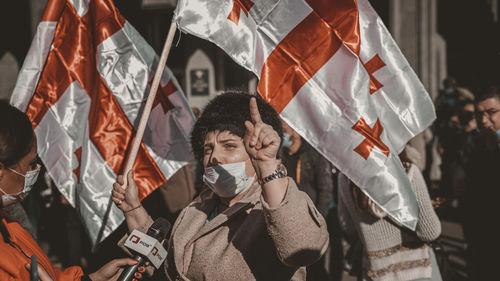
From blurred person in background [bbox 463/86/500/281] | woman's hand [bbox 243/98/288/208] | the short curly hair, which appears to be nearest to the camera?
woman's hand [bbox 243/98/288/208]

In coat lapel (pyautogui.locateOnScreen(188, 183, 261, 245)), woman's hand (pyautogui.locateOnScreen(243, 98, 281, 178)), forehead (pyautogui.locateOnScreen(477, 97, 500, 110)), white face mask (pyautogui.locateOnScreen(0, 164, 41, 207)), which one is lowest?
forehead (pyautogui.locateOnScreen(477, 97, 500, 110))

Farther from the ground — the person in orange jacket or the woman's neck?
the person in orange jacket

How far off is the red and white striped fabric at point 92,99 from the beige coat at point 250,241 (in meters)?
1.16

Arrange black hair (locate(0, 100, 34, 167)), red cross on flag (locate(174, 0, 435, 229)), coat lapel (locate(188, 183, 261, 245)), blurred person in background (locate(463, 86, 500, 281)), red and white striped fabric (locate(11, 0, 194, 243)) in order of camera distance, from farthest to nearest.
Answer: blurred person in background (locate(463, 86, 500, 281)), red and white striped fabric (locate(11, 0, 194, 243)), red cross on flag (locate(174, 0, 435, 229)), coat lapel (locate(188, 183, 261, 245)), black hair (locate(0, 100, 34, 167))

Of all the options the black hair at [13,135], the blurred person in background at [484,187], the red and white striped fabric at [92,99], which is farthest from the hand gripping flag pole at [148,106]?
the blurred person in background at [484,187]

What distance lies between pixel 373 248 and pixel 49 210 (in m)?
5.46

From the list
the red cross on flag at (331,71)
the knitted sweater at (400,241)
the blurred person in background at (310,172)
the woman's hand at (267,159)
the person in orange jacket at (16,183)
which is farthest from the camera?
the blurred person in background at (310,172)

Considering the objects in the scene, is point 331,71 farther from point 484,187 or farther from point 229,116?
point 484,187

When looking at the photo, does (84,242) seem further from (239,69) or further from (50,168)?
(239,69)

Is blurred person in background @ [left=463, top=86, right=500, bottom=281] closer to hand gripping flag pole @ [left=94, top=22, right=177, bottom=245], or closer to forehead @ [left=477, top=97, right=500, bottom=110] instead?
forehead @ [left=477, top=97, right=500, bottom=110]

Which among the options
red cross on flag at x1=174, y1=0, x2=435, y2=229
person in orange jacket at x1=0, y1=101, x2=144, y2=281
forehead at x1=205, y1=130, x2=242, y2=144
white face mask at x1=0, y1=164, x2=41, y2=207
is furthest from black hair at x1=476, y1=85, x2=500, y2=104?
white face mask at x1=0, y1=164, x2=41, y2=207

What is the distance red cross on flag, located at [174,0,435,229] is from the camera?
2.90 meters

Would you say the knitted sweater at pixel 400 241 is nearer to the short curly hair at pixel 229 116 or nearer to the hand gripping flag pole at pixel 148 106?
the short curly hair at pixel 229 116

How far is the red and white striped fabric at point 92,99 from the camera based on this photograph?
3.34m
